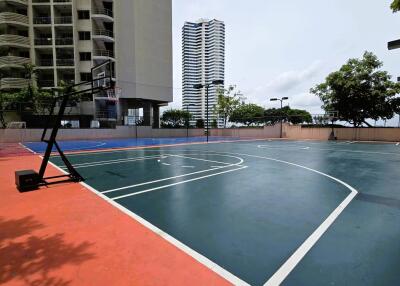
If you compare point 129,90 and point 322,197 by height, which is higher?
point 129,90

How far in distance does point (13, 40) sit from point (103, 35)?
42.0 feet

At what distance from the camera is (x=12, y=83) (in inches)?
1359

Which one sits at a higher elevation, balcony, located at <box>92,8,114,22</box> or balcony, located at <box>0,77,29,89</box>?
balcony, located at <box>92,8,114,22</box>

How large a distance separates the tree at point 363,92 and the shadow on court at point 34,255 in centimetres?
3351

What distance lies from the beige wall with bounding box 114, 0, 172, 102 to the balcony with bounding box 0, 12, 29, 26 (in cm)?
1335

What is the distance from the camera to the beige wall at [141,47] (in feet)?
125

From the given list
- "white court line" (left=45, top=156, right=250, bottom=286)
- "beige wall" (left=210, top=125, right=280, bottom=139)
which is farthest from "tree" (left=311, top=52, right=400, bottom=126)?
"white court line" (left=45, top=156, right=250, bottom=286)

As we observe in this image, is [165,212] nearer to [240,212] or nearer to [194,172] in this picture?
[240,212]

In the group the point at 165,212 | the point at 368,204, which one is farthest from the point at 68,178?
the point at 368,204

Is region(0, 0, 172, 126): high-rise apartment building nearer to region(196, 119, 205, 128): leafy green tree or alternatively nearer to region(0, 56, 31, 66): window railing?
region(0, 56, 31, 66): window railing

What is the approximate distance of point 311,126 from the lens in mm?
33344

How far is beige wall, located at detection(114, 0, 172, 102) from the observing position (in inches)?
1503

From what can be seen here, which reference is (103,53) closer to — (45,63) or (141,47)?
(141,47)

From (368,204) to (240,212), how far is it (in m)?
2.95
